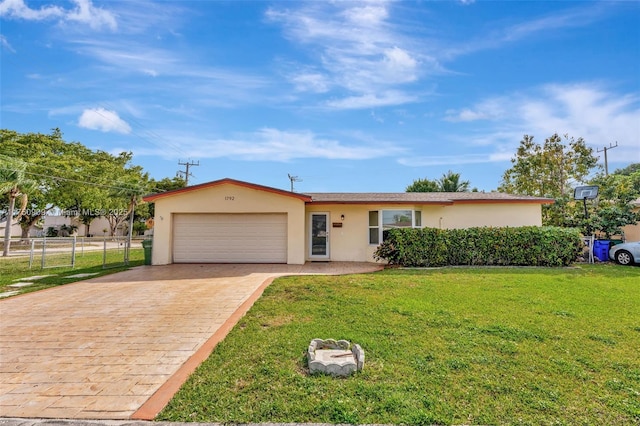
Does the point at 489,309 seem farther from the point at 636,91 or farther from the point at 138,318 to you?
the point at 636,91

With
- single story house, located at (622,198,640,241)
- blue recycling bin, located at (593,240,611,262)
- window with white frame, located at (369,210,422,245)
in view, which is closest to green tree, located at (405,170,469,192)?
single story house, located at (622,198,640,241)

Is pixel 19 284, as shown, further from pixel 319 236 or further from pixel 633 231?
pixel 633 231

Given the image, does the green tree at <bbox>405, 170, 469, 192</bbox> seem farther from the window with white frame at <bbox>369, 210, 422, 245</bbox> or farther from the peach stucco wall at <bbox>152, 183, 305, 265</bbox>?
the peach stucco wall at <bbox>152, 183, 305, 265</bbox>

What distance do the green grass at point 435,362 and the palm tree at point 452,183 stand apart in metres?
17.9

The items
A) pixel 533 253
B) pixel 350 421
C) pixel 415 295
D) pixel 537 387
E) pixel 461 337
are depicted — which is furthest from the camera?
pixel 533 253

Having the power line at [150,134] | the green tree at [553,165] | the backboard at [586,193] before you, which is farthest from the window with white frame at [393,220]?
the power line at [150,134]

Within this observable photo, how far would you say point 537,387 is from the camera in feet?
9.61

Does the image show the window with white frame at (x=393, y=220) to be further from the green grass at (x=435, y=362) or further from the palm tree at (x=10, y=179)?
the palm tree at (x=10, y=179)

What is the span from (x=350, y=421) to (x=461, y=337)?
7.73ft

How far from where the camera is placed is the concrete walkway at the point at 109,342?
2.88 m

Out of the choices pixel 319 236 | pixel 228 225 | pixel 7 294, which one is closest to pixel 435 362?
pixel 319 236

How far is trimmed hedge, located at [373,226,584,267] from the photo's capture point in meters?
10.7

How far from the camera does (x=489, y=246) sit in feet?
35.3

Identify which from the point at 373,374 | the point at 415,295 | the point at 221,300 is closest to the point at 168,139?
the point at 221,300
